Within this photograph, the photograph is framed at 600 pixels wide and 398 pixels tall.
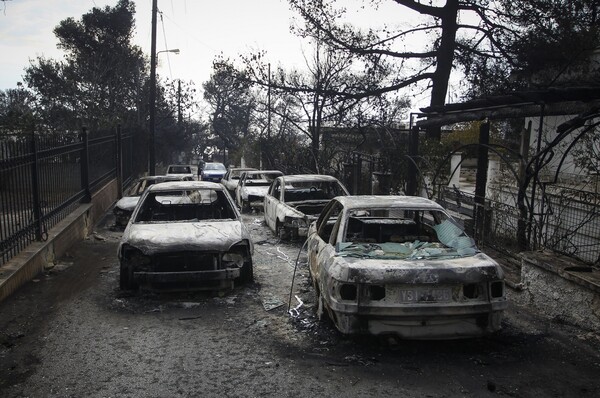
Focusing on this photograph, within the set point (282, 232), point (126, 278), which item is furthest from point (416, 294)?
point (282, 232)

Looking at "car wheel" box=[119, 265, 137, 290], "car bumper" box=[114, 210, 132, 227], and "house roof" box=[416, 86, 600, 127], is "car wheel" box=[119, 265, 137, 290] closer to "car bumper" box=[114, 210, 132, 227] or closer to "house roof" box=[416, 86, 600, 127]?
"house roof" box=[416, 86, 600, 127]

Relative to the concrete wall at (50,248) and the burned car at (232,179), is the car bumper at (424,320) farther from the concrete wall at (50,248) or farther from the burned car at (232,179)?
the burned car at (232,179)

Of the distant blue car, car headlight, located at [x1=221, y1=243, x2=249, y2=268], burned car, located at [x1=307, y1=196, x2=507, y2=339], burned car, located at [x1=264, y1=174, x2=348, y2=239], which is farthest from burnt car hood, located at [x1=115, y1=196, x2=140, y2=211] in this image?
the distant blue car

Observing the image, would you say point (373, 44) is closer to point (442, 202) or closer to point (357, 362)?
point (442, 202)

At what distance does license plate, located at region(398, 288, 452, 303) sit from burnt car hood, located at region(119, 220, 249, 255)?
2.78m

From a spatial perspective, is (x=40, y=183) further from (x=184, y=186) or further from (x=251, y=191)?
(x=251, y=191)

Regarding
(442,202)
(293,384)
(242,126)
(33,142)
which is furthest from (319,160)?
(242,126)

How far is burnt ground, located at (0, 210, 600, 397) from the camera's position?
158 inches

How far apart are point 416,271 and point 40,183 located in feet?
22.5

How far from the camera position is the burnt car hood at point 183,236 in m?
6.29

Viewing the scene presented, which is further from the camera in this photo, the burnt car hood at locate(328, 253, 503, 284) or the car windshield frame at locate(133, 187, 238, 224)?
the car windshield frame at locate(133, 187, 238, 224)

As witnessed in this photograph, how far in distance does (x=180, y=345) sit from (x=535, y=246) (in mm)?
4976

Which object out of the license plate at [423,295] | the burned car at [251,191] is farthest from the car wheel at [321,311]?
the burned car at [251,191]

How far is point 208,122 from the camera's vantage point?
63.8 m
